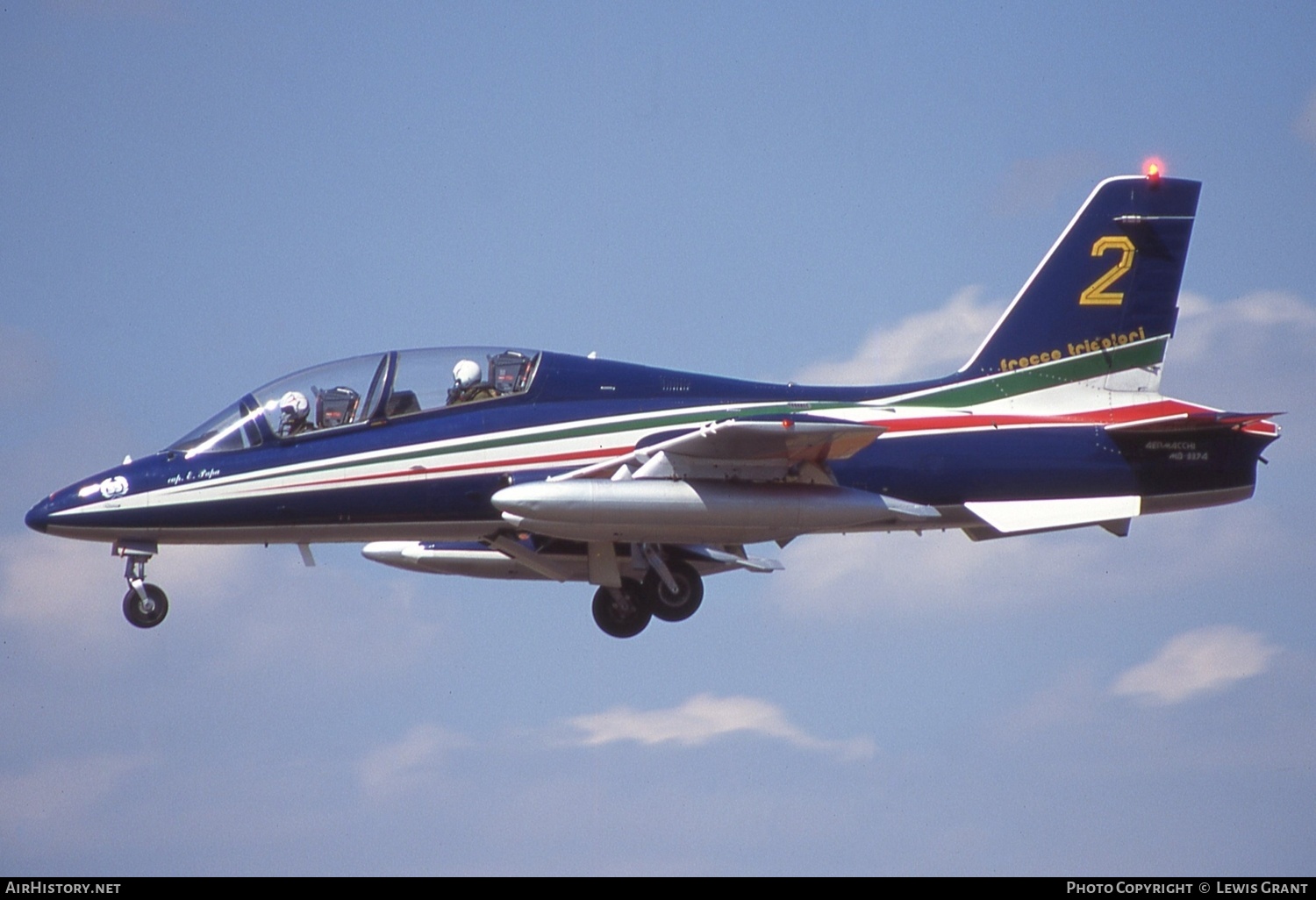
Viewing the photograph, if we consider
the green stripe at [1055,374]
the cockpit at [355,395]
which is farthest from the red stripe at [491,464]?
the green stripe at [1055,374]

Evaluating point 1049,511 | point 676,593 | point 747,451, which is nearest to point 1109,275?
point 1049,511

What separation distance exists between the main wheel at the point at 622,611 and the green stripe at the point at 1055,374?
13.8 ft

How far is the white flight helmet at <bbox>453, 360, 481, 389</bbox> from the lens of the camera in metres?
20.1

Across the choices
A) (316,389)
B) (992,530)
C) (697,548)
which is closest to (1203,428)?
(992,530)

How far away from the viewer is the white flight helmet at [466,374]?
20094 millimetres

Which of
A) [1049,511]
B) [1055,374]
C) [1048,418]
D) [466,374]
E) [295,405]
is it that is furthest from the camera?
[1055,374]

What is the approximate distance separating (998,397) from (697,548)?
4.19 m

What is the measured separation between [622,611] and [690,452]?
3.74 m

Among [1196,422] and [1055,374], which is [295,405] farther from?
[1196,422]

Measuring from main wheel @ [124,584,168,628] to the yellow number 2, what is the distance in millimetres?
11229

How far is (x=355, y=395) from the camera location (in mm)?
19984

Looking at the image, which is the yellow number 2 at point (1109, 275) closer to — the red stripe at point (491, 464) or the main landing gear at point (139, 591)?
the red stripe at point (491, 464)
